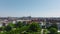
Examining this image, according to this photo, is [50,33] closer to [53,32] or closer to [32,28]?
[53,32]

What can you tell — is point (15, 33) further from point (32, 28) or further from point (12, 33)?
point (32, 28)

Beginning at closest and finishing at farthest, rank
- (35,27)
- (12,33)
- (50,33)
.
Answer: (12,33)
(50,33)
(35,27)

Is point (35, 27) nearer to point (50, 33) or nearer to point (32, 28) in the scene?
point (32, 28)

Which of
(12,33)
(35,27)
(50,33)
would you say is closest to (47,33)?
(50,33)

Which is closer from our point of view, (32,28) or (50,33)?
(50,33)

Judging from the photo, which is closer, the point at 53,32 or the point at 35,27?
the point at 53,32

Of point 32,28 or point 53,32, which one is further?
point 32,28

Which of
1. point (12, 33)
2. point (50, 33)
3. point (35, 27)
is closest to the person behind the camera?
point (12, 33)

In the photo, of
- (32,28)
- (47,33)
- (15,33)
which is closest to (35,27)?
(32,28)
